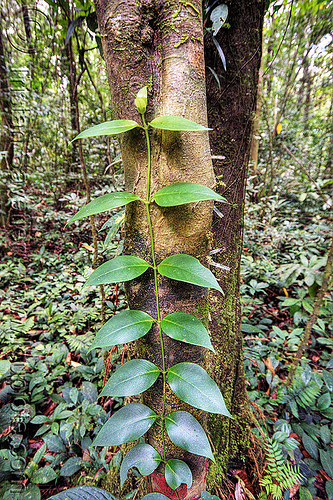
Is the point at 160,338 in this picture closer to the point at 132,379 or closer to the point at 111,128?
the point at 132,379

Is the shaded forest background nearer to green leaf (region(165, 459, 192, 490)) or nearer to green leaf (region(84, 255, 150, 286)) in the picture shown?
green leaf (region(84, 255, 150, 286))

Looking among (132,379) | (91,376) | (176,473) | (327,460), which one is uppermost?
(132,379)

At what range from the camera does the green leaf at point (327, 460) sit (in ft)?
3.08

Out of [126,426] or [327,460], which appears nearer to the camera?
[126,426]

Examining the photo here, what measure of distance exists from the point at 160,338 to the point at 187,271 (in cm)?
16

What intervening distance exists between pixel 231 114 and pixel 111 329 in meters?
0.76

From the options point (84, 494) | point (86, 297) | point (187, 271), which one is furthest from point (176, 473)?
point (86, 297)

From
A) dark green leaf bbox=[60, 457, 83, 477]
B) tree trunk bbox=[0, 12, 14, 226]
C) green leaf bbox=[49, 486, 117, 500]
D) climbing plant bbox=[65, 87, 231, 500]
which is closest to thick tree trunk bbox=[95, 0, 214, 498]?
climbing plant bbox=[65, 87, 231, 500]

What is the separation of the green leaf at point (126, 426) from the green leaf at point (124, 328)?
16 centimetres

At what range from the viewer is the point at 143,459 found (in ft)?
1.61

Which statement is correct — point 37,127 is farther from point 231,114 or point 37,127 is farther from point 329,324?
point 329,324

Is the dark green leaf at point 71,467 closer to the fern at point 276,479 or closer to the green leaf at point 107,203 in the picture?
the fern at point 276,479

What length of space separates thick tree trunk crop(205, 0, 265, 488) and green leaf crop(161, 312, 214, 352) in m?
0.41

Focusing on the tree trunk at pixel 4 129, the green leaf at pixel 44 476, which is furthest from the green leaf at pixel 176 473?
the tree trunk at pixel 4 129
